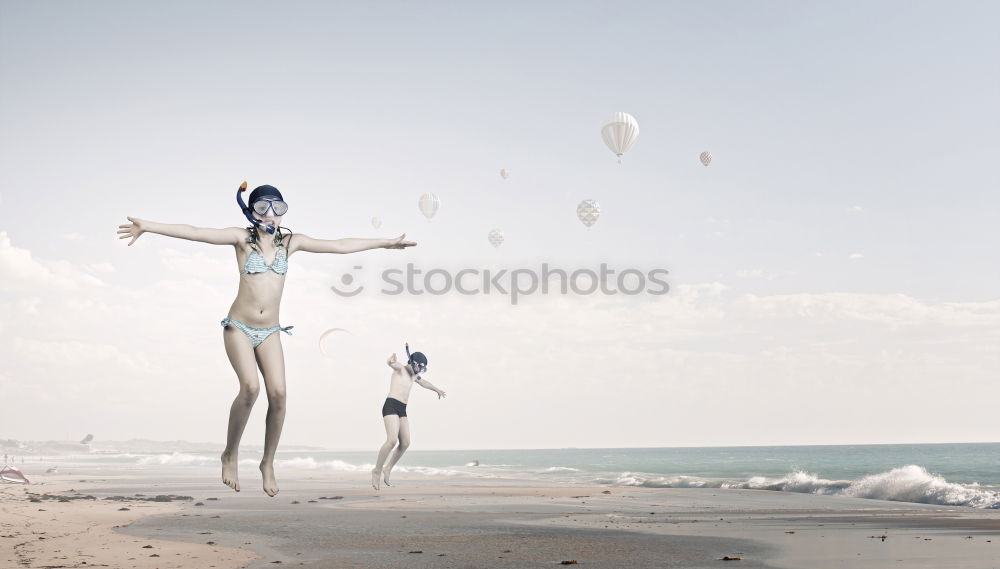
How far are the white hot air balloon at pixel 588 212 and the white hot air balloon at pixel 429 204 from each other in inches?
411

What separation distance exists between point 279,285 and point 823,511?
2697 centimetres

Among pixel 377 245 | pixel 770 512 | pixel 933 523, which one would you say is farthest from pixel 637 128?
pixel 377 245

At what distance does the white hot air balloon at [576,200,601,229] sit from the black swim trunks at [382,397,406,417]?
29.7 metres

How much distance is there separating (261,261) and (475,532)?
16.4 m

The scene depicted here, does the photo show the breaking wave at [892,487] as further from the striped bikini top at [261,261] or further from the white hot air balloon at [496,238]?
the striped bikini top at [261,261]

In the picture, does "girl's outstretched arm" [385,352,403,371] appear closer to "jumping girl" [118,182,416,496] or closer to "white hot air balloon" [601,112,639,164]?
"jumping girl" [118,182,416,496]

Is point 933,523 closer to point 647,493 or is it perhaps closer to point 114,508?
point 647,493

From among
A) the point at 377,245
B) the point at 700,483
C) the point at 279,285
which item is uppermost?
the point at 377,245

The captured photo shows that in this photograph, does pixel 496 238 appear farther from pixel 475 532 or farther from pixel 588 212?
pixel 475 532

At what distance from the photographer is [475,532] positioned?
66.5 ft

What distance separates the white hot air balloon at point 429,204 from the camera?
36.3 meters

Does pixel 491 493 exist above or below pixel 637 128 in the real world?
below

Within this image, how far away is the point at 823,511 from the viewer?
28.0 m

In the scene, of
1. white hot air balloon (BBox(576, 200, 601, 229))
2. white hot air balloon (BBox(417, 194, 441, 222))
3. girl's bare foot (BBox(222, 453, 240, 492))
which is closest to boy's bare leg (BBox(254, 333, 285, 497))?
girl's bare foot (BBox(222, 453, 240, 492))
